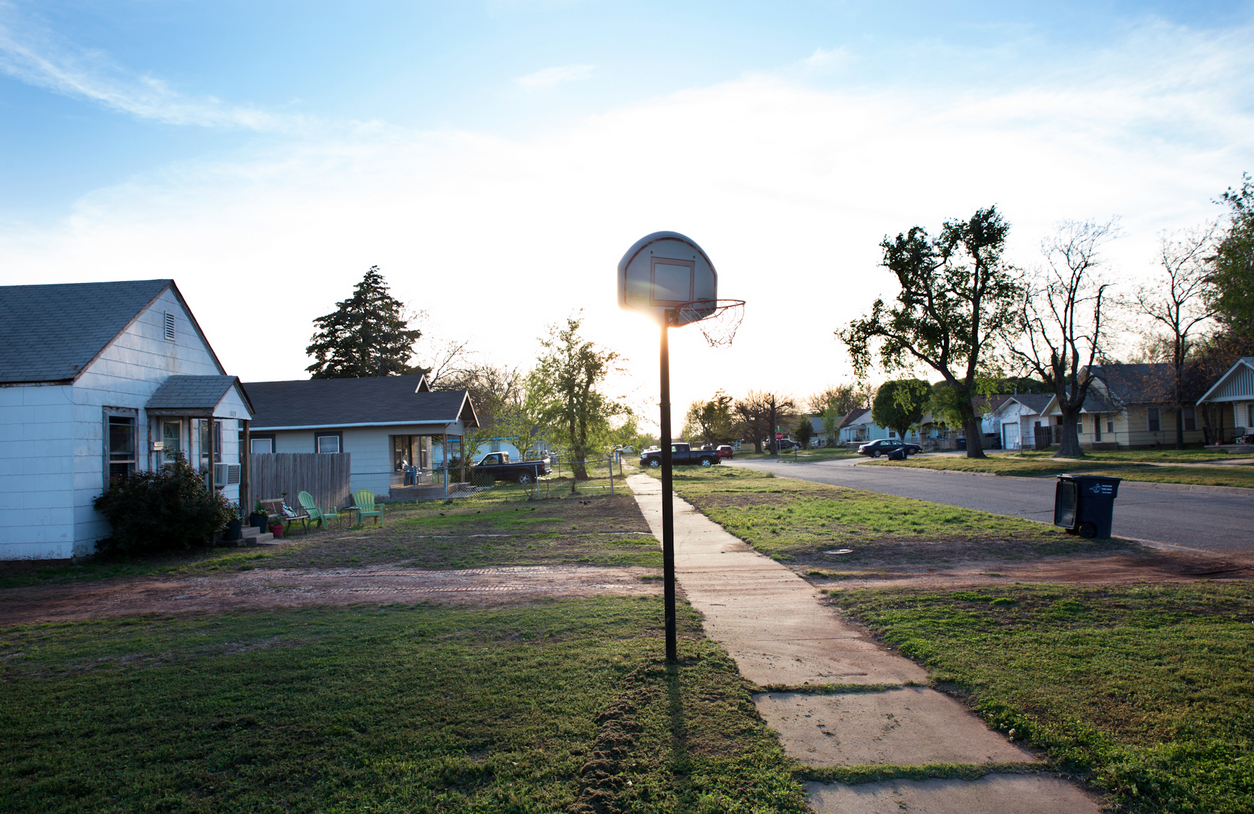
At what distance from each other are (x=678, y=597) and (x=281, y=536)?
37.7 ft

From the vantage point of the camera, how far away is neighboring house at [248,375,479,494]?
87.6 feet

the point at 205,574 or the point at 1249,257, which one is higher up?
the point at 1249,257

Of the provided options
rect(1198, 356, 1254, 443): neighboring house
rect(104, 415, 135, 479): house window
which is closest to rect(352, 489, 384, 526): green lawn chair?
rect(104, 415, 135, 479): house window

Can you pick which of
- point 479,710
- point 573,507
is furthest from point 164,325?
point 479,710

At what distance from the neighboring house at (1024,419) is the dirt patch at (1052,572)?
50.9m

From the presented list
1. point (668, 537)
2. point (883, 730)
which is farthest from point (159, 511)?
point (883, 730)

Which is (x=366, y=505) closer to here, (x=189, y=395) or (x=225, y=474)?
(x=225, y=474)

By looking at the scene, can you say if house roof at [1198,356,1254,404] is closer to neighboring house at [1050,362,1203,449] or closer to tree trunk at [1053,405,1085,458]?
neighboring house at [1050,362,1203,449]

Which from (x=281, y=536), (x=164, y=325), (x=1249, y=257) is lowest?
(x=281, y=536)

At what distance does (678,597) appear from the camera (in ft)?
26.8

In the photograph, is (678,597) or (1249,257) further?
(1249,257)

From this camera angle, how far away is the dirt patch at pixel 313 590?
842 centimetres

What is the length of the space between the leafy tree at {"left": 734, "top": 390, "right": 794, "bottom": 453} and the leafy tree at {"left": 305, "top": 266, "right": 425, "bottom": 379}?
43293 mm

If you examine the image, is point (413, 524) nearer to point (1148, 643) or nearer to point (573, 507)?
point (573, 507)
